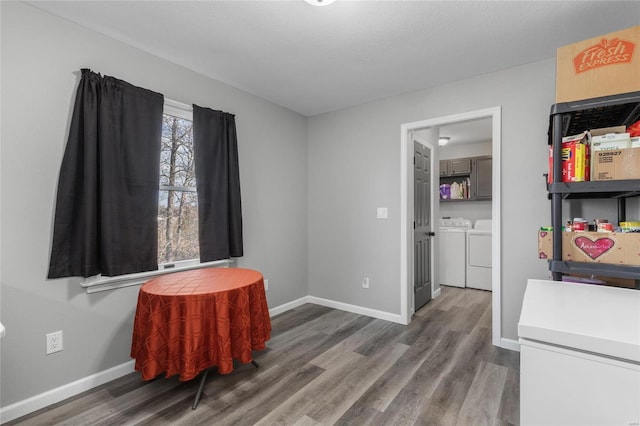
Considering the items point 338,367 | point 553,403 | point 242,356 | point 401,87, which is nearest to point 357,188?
point 401,87

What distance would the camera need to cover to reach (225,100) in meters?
2.95

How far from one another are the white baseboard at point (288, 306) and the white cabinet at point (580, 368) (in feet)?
9.18

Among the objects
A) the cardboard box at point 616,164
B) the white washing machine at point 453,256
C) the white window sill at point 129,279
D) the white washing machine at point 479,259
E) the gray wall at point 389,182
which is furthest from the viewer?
the white washing machine at point 453,256

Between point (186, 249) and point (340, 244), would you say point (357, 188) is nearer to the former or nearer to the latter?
point (340, 244)

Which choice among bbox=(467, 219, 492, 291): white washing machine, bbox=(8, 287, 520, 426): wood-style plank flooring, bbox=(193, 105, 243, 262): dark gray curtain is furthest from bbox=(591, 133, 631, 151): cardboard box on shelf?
bbox=(467, 219, 492, 291): white washing machine

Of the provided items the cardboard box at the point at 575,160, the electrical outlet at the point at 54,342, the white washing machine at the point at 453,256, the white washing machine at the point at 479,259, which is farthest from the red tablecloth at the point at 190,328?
the white washing machine at the point at 479,259

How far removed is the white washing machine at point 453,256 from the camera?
4605 millimetres

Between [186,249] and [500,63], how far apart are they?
3.16 m

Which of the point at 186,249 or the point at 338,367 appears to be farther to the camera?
the point at 186,249

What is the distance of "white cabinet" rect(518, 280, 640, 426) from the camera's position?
80 centimetres

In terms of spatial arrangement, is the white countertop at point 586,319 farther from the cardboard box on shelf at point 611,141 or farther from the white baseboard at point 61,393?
the white baseboard at point 61,393

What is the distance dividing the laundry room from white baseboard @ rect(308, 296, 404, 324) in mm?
1832

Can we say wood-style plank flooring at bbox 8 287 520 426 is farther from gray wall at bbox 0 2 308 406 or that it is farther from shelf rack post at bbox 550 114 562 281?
shelf rack post at bbox 550 114 562 281

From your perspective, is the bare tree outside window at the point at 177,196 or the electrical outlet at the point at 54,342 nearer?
the electrical outlet at the point at 54,342
